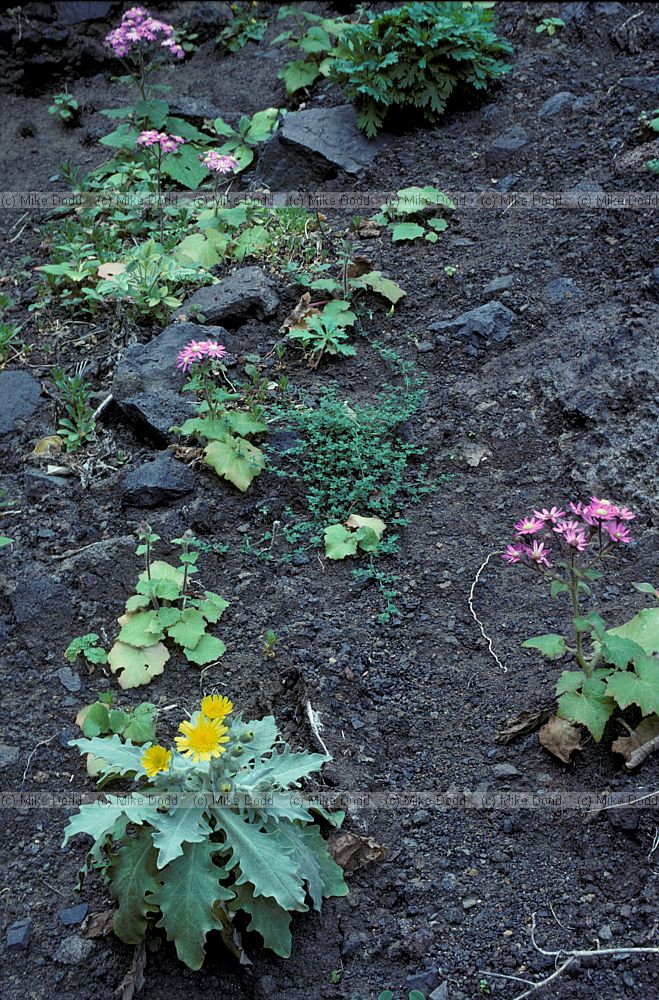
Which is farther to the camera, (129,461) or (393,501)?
(129,461)

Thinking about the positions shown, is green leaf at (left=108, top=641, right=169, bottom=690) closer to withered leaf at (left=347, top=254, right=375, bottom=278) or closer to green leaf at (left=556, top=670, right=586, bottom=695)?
green leaf at (left=556, top=670, right=586, bottom=695)

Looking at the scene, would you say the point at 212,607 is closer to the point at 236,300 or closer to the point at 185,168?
the point at 236,300

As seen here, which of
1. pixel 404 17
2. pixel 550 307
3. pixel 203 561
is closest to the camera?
pixel 203 561

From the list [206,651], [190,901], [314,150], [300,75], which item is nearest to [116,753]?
[190,901]

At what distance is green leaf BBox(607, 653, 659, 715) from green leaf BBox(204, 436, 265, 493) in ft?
5.86

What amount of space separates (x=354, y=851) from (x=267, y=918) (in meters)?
0.33

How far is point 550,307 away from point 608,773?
249 cm

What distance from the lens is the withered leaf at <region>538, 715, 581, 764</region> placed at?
263 cm

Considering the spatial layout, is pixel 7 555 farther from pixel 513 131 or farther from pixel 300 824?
pixel 513 131

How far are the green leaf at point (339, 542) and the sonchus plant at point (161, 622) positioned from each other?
1.52 ft

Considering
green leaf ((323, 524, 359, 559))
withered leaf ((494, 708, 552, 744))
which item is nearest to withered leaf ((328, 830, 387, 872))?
withered leaf ((494, 708, 552, 744))

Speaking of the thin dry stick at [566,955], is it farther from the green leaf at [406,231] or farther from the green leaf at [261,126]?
the green leaf at [261,126]

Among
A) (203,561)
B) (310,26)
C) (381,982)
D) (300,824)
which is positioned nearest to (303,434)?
(203,561)

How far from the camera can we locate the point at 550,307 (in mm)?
4379
